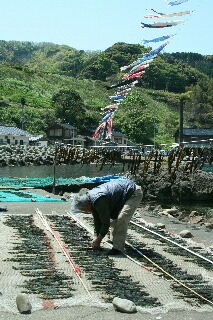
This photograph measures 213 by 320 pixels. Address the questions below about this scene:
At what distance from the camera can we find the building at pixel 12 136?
74.9 metres

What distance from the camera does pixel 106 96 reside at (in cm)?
11119

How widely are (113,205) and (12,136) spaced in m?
66.6

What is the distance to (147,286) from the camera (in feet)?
25.3

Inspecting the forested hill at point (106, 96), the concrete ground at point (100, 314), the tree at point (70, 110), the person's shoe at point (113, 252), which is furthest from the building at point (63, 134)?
the concrete ground at point (100, 314)

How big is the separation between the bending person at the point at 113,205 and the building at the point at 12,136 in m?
66.3

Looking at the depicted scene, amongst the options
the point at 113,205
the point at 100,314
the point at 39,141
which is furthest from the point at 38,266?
the point at 39,141

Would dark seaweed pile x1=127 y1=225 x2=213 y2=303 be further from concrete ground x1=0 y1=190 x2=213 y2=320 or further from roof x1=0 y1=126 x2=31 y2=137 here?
roof x1=0 y1=126 x2=31 y2=137

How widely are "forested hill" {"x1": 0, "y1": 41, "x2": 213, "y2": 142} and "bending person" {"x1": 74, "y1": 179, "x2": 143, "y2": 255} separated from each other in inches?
2532

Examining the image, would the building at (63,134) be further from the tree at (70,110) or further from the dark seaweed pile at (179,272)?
the dark seaweed pile at (179,272)

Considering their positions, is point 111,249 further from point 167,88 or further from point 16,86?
point 167,88

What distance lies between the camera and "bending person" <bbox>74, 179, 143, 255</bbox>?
955cm

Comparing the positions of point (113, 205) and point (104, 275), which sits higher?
point (113, 205)

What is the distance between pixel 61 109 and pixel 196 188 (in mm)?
51943

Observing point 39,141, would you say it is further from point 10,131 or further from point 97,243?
point 97,243
